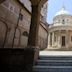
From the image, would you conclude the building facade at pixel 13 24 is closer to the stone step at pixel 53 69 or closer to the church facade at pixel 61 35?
the stone step at pixel 53 69

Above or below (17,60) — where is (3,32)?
above

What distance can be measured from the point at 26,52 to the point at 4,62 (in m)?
1.21

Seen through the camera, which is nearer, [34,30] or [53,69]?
[53,69]

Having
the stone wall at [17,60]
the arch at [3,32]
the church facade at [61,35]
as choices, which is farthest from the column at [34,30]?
the church facade at [61,35]

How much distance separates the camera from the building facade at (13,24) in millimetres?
12584

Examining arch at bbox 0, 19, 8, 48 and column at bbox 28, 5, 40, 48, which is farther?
arch at bbox 0, 19, 8, 48

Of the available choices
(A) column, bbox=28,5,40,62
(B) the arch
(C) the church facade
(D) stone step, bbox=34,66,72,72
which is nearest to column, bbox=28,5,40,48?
(A) column, bbox=28,5,40,62

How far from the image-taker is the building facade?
41.3ft

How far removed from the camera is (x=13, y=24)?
1429 centimetres

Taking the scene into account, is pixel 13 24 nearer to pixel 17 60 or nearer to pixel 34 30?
pixel 34 30

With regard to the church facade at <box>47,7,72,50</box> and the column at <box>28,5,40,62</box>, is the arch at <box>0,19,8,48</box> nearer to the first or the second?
the column at <box>28,5,40,62</box>

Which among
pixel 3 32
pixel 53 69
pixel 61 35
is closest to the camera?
pixel 53 69

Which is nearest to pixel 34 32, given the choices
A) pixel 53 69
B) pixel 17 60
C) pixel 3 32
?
pixel 17 60

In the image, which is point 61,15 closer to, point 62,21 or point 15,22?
point 62,21
